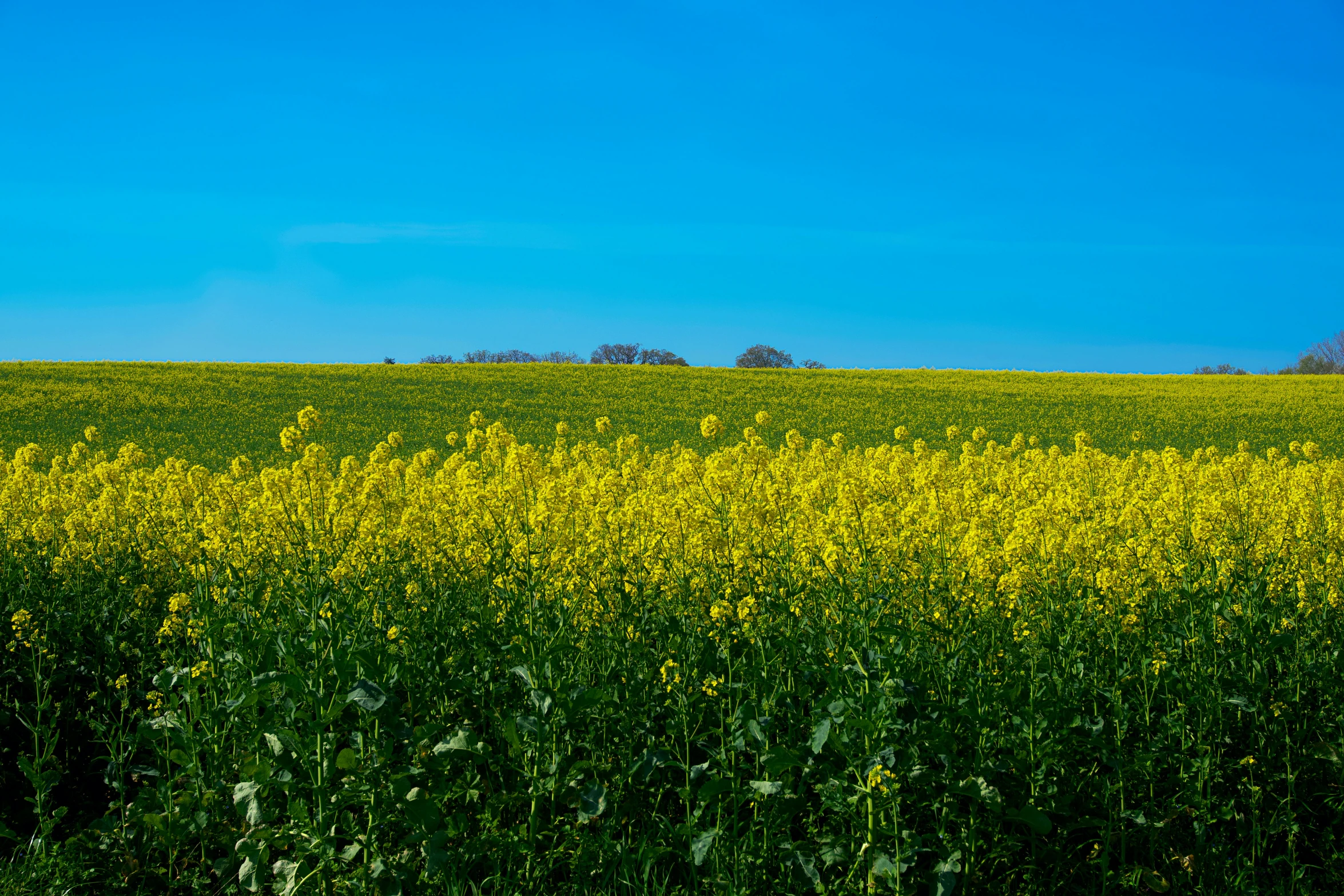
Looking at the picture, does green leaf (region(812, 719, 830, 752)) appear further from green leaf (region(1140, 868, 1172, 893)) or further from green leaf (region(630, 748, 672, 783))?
green leaf (region(1140, 868, 1172, 893))

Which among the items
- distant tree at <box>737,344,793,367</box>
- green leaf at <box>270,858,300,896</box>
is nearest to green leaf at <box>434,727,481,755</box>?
green leaf at <box>270,858,300,896</box>

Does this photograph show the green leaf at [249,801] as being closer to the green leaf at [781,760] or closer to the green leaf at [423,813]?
the green leaf at [423,813]

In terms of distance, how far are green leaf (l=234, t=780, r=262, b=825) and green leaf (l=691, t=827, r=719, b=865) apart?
1.80m

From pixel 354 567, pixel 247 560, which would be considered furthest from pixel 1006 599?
pixel 247 560

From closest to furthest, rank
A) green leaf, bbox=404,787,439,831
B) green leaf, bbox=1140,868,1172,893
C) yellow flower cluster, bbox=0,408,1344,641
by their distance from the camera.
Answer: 1. green leaf, bbox=404,787,439,831
2. green leaf, bbox=1140,868,1172,893
3. yellow flower cluster, bbox=0,408,1344,641

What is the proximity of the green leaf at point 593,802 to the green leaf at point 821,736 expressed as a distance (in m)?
0.87

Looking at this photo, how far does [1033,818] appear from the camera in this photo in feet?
11.2

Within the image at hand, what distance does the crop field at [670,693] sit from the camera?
3.66 meters

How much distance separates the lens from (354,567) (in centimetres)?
541

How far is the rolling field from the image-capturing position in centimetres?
2539

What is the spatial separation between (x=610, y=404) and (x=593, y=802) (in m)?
27.7

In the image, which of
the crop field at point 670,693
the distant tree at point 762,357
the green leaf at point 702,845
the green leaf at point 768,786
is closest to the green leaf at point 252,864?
the crop field at point 670,693

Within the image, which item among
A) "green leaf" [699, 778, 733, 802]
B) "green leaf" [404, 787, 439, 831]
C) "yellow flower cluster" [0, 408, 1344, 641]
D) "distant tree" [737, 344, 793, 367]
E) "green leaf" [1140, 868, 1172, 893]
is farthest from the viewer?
"distant tree" [737, 344, 793, 367]

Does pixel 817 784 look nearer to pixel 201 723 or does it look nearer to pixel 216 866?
pixel 216 866
